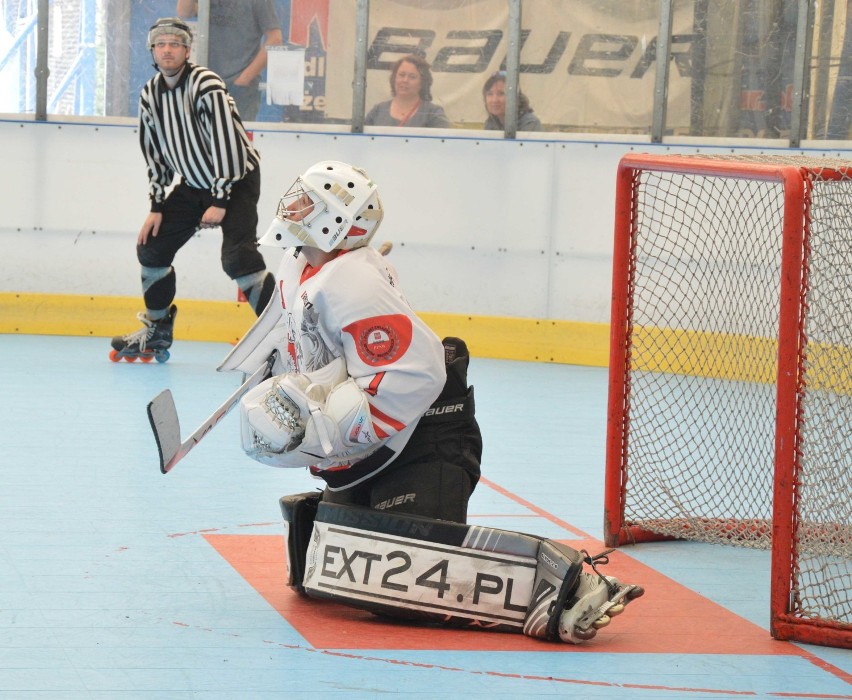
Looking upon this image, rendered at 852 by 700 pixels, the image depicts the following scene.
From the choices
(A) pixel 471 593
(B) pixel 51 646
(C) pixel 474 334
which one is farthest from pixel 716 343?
(B) pixel 51 646

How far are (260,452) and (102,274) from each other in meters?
6.01

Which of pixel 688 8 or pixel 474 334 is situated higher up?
pixel 688 8

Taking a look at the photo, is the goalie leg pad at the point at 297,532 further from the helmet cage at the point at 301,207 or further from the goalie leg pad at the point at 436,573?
the helmet cage at the point at 301,207

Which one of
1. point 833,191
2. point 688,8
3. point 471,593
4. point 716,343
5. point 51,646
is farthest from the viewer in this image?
point 688,8

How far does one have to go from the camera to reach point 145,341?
761 cm

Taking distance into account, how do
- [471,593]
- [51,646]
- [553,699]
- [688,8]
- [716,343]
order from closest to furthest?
[553,699] < [51,646] < [471,593] < [716,343] < [688,8]

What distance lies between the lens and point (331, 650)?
302 cm

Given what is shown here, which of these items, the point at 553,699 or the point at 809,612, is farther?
the point at 809,612

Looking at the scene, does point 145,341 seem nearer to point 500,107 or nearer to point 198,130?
point 198,130

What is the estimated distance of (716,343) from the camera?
7516 mm

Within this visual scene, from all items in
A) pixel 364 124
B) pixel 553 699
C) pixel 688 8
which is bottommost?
pixel 553 699

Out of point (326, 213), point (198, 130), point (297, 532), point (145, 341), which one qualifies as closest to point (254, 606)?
point (297, 532)

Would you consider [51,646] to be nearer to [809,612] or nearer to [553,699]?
[553,699]

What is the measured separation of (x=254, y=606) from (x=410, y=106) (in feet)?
20.3
